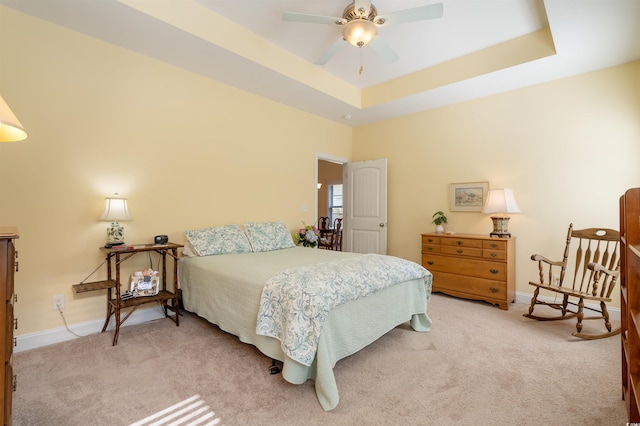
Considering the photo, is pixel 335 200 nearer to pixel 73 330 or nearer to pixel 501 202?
pixel 501 202

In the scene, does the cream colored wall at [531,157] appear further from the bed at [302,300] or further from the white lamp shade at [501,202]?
the bed at [302,300]

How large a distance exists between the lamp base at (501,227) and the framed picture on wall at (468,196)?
40 cm

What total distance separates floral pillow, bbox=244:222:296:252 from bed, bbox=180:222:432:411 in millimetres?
246

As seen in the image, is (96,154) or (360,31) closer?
(360,31)

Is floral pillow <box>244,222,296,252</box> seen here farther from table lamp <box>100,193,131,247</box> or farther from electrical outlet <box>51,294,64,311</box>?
electrical outlet <box>51,294,64,311</box>

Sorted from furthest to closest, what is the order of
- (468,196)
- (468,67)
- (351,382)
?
(468,196), (468,67), (351,382)

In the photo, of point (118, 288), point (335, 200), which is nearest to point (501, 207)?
point (118, 288)

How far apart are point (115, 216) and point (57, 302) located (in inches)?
33.9

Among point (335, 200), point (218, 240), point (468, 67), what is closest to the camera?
point (218, 240)

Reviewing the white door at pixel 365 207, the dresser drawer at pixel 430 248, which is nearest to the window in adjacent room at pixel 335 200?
the white door at pixel 365 207

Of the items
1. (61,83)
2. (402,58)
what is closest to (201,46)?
(61,83)

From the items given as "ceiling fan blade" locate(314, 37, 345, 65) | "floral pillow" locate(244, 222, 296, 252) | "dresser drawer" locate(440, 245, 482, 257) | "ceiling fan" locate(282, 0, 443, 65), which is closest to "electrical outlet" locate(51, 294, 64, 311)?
"floral pillow" locate(244, 222, 296, 252)

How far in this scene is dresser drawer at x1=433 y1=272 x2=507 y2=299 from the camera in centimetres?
338

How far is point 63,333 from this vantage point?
8.25 ft
